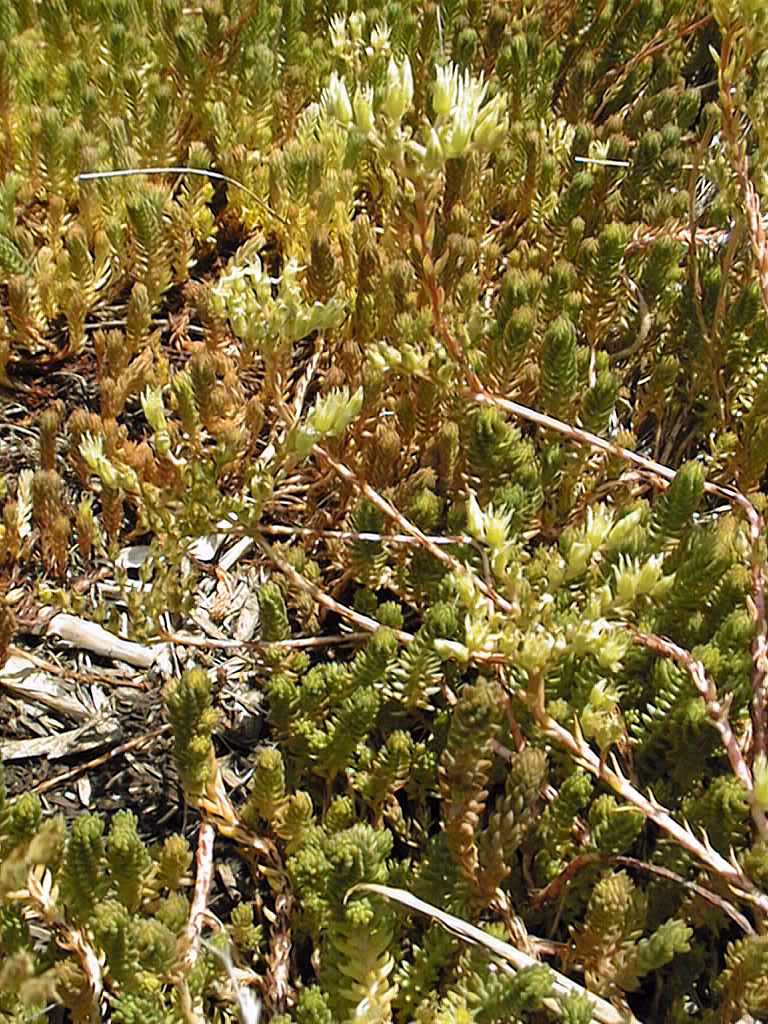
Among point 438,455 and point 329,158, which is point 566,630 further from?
point 329,158

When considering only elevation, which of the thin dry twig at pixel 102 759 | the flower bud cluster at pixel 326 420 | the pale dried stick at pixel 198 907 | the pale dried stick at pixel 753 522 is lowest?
the pale dried stick at pixel 198 907

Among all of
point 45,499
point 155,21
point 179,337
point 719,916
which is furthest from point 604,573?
point 155,21

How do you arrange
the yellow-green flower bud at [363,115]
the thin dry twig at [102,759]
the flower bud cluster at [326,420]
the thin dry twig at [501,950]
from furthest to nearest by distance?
the thin dry twig at [102,759] < the flower bud cluster at [326,420] < the yellow-green flower bud at [363,115] < the thin dry twig at [501,950]

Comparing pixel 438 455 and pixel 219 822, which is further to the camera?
pixel 438 455

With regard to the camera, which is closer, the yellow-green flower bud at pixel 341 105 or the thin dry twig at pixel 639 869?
the thin dry twig at pixel 639 869

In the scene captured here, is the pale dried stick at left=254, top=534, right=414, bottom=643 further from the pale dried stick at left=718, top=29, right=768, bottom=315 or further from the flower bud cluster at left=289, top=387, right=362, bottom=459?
the pale dried stick at left=718, top=29, right=768, bottom=315

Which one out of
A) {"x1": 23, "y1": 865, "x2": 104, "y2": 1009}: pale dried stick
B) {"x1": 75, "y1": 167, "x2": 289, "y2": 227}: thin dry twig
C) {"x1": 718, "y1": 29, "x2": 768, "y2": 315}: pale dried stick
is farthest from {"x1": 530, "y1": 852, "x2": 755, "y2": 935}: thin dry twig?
{"x1": 75, "y1": 167, "x2": 289, "y2": 227}: thin dry twig

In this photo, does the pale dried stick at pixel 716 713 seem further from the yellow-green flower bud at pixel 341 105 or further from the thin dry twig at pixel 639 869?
the yellow-green flower bud at pixel 341 105

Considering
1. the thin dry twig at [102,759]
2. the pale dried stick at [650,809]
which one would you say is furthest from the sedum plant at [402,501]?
the thin dry twig at [102,759]
